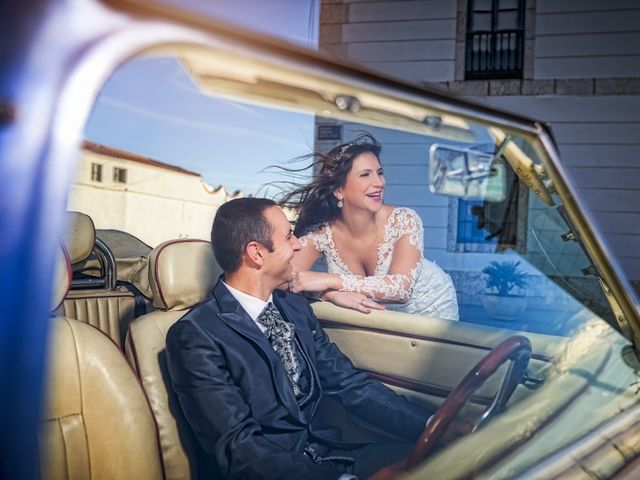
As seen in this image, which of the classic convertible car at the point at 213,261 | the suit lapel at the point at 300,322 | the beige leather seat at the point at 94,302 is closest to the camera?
the classic convertible car at the point at 213,261

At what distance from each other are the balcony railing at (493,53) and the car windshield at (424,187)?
827 cm

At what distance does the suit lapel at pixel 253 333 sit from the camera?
4.30 ft

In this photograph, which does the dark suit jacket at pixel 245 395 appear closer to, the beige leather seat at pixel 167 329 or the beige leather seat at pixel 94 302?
the beige leather seat at pixel 167 329

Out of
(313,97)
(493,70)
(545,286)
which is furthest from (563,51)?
(313,97)

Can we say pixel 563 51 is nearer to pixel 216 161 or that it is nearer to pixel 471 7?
pixel 471 7

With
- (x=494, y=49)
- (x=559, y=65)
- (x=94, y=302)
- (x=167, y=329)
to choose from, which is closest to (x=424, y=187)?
(x=167, y=329)

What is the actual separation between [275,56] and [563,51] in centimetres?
933

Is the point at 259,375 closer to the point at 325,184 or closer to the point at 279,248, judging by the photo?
the point at 279,248

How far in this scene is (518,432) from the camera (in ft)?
4.48

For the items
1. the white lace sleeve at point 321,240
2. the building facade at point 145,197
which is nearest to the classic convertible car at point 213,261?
the building facade at point 145,197

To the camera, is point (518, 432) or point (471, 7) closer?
point (518, 432)

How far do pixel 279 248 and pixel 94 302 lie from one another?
86cm

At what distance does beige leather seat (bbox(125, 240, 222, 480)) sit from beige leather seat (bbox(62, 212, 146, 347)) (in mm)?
111

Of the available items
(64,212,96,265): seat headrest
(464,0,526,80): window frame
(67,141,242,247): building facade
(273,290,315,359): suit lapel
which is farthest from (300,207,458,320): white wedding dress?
(464,0,526,80): window frame
